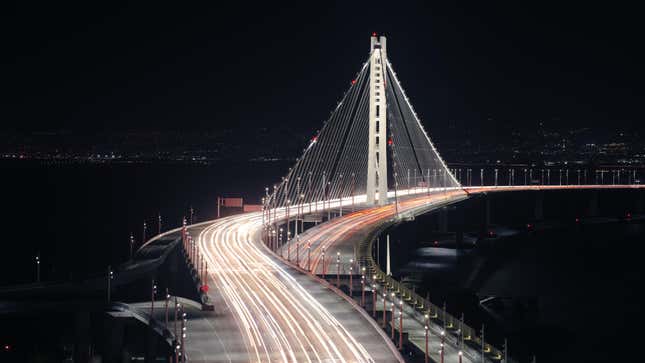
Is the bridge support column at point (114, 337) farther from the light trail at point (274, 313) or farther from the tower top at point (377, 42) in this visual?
the tower top at point (377, 42)

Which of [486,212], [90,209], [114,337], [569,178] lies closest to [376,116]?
[486,212]

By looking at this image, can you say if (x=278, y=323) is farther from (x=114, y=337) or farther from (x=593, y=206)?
(x=593, y=206)

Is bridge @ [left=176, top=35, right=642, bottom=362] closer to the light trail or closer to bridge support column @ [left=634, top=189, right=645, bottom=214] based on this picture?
the light trail

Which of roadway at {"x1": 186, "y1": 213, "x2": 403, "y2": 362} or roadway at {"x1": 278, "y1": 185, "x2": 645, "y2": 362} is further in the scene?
roadway at {"x1": 278, "y1": 185, "x2": 645, "y2": 362}

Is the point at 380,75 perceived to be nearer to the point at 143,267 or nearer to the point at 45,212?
the point at 143,267

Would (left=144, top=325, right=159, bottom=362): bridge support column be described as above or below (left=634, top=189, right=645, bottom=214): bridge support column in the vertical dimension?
below

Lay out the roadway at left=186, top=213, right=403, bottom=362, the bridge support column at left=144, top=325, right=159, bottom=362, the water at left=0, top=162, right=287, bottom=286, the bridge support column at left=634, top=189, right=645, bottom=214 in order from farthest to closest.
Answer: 1. the bridge support column at left=634, top=189, right=645, bottom=214
2. the water at left=0, top=162, right=287, bottom=286
3. the bridge support column at left=144, top=325, right=159, bottom=362
4. the roadway at left=186, top=213, right=403, bottom=362

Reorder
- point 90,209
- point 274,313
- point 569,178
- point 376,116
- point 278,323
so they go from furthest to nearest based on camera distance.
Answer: point 569,178, point 90,209, point 376,116, point 274,313, point 278,323

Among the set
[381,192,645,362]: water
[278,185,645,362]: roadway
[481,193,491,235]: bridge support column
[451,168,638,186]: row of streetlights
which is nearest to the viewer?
[278,185,645,362]: roadway

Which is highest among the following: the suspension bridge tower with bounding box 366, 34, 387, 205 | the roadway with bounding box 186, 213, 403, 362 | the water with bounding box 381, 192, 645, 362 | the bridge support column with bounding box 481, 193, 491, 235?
the suspension bridge tower with bounding box 366, 34, 387, 205

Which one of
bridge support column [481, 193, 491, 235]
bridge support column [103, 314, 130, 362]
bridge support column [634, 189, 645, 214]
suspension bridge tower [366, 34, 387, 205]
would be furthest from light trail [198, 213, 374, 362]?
bridge support column [634, 189, 645, 214]

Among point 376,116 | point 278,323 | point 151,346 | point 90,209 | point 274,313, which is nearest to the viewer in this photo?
point 278,323
